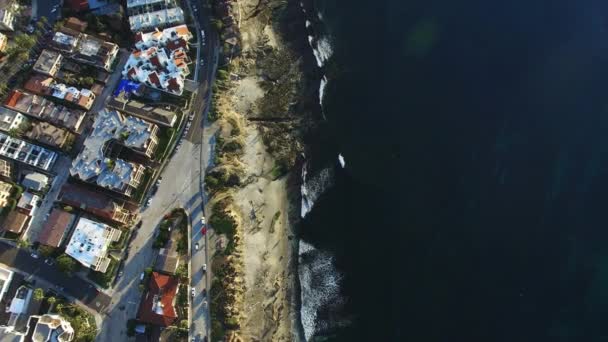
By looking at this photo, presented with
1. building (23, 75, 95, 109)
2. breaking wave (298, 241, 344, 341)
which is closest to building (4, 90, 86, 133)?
building (23, 75, 95, 109)

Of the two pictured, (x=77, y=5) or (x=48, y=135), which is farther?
(x=77, y=5)

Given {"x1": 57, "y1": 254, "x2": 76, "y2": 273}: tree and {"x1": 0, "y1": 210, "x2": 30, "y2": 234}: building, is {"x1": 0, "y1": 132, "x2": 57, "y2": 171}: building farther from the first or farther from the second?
{"x1": 57, "y1": 254, "x2": 76, "y2": 273}: tree

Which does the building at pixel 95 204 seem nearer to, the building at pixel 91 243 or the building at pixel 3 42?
the building at pixel 91 243

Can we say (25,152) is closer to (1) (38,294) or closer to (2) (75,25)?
(1) (38,294)

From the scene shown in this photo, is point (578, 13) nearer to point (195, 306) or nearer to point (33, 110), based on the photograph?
point (195, 306)

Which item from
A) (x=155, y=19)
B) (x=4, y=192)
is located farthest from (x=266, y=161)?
(x=4, y=192)

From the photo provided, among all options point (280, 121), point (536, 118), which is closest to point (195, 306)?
point (280, 121)
